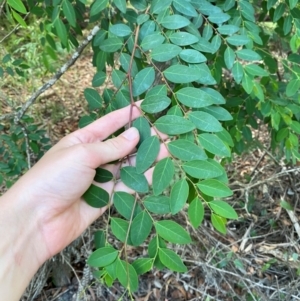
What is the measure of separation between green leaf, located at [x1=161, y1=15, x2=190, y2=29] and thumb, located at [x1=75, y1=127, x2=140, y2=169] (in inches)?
10.7

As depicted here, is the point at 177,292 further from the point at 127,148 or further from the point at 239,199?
the point at 127,148

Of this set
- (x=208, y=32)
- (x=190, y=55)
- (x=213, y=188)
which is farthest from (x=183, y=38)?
(x=213, y=188)

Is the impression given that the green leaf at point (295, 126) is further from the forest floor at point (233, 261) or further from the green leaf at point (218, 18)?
the green leaf at point (218, 18)

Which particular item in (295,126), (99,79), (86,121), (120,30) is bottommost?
(295,126)

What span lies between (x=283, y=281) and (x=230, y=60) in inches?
54.2

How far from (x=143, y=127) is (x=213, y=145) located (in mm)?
179

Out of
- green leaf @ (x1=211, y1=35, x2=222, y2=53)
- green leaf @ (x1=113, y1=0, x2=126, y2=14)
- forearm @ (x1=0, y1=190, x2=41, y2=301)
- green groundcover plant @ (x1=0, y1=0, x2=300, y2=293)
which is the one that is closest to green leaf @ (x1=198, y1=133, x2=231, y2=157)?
green groundcover plant @ (x1=0, y1=0, x2=300, y2=293)

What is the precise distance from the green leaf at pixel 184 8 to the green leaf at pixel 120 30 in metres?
0.14

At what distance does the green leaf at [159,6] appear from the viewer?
111 cm

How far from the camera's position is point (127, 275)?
3.16ft

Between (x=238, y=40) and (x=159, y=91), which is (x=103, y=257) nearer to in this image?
(x=159, y=91)

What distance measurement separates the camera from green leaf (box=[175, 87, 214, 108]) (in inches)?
38.4

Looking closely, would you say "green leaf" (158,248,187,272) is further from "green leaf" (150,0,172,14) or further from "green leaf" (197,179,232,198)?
"green leaf" (150,0,172,14)

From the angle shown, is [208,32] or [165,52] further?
[208,32]
